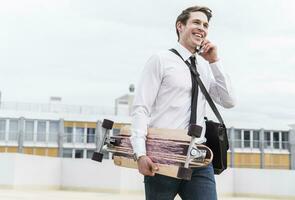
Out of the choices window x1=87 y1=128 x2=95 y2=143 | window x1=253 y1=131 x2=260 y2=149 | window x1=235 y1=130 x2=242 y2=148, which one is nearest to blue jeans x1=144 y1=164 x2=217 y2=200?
window x1=87 y1=128 x2=95 y2=143

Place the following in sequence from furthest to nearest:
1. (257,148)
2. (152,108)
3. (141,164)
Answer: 1. (257,148)
2. (152,108)
3. (141,164)

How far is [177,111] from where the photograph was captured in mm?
2156

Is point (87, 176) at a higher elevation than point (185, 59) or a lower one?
lower

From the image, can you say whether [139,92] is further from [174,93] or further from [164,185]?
[164,185]

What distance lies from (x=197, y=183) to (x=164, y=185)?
0.13m

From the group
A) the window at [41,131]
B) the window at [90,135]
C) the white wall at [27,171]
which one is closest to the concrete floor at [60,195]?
the white wall at [27,171]

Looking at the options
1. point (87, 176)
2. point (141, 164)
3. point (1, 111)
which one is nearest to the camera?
point (141, 164)

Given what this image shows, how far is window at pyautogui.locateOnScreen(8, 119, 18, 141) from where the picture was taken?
3566 cm

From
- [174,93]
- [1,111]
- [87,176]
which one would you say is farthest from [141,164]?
[1,111]

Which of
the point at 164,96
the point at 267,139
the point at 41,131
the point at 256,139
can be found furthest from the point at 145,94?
the point at 267,139

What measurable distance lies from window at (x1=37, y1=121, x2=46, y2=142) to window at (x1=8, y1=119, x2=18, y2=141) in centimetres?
141

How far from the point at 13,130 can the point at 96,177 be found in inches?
836

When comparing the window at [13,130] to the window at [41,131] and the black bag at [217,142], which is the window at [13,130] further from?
the black bag at [217,142]

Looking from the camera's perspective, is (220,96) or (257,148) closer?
(220,96)
